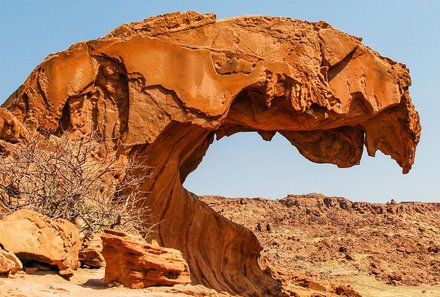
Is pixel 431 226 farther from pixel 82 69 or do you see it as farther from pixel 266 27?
pixel 82 69

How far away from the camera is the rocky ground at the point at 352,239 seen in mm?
20703

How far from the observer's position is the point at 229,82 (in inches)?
383

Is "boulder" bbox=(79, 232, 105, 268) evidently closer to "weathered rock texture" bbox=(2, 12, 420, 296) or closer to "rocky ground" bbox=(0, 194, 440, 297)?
"weathered rock texture" bbox=(2, 12, 420, 296)

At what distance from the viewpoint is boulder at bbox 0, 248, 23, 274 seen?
16.4 feet

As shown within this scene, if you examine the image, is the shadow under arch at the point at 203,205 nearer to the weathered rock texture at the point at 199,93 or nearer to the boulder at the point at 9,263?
the weathered rock texture at the point at 199,93

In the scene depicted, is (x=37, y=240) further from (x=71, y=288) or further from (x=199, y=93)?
(x=199, y=93)

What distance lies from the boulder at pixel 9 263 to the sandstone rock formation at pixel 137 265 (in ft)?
2.41

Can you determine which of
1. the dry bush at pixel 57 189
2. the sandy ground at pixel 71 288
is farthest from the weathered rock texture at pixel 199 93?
the sandy ground at pixel 71 288

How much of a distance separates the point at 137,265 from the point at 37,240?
0.87 m

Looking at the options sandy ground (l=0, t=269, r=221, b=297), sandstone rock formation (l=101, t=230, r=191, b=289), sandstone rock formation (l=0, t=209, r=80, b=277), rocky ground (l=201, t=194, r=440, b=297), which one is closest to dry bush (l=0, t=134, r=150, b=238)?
sandstone rock formation (l=0, t=209, r=80, b=277)

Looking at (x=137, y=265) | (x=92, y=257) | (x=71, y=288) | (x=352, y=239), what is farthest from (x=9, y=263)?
(x=352, y=239)

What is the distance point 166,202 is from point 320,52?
3463 mm

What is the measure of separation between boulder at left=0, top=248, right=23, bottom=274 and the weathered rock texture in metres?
3.86

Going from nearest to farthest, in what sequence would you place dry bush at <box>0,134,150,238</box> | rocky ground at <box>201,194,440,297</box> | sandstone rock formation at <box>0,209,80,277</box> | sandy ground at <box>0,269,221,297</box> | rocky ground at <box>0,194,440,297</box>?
sandy ground at <box>0,269,221,297</box> → sandstone rock formation at <box>0,209,80,277</box> → dry bush at <box>0,134,150,238</box> → rocky ground at <box>0,194,440,297</box> → rocky ground at <box>201,194,440,297</box>
